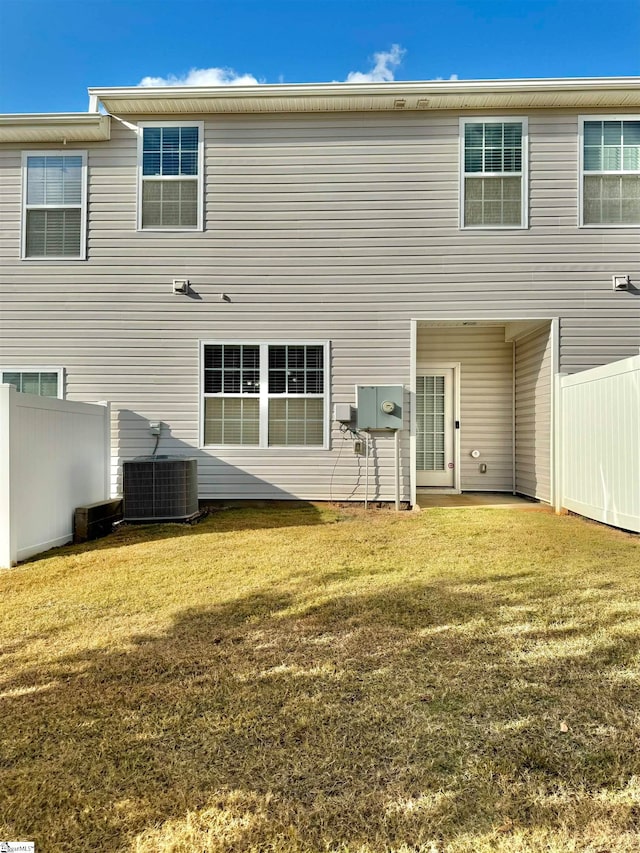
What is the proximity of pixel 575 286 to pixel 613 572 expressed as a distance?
457 centimetres

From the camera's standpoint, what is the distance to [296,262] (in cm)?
729

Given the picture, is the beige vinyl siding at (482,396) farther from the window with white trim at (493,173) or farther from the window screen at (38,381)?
the window screen at (38,381)

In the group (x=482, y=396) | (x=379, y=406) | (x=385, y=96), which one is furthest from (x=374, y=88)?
(x=482, y=396)

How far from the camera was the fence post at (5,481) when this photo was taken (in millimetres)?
4410

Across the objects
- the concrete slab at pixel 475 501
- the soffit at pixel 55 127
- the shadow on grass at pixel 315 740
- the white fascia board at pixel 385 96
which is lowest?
the shadow on grass at pixel 315 740

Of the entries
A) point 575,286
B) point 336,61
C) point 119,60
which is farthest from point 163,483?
point 336,61

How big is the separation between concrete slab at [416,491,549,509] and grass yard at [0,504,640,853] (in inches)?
118

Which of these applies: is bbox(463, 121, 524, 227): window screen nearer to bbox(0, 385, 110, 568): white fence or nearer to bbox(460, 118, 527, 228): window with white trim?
bbox(460, 118, 527, 228): window with white trim

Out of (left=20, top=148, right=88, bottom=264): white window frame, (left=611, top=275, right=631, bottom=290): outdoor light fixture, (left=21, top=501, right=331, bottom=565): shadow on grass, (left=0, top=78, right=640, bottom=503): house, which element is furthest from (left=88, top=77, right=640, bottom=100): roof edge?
(left=21, top=501, right=331, bottom=565): shadow on grass

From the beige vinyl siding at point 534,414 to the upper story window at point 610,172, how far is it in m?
1.76

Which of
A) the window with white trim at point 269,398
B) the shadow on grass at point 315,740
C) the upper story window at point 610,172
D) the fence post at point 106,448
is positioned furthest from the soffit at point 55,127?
the shadow on grass at point 315,740

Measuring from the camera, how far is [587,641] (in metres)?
2.68

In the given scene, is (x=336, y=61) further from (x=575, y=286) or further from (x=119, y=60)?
(x=575, y=286)

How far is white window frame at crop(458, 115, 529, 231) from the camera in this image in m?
7.05
